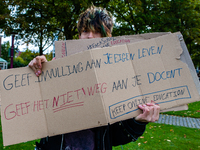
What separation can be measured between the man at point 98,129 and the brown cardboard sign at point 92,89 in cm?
8

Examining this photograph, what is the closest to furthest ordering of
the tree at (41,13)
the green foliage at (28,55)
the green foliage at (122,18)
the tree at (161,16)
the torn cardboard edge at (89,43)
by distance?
the torn cardboard edge at (89,43) < the tree at (41,13) < the green foliage at (122,18) < the tree at (161,16) < the green foliage at (28,55)

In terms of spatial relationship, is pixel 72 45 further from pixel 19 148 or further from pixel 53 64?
pixel 19 148

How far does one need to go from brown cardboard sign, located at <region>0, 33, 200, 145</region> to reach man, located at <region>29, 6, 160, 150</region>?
0.08 metres

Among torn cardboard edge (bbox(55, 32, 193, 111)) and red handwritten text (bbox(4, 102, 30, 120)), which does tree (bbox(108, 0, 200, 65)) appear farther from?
red handwritten text (bbox(4, 102, 30, 120))

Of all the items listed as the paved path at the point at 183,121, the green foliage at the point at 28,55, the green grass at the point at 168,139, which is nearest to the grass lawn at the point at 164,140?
the green grass at the point at 168,139

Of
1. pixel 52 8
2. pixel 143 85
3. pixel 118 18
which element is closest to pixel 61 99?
pixel 143 85

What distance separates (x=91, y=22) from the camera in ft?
5.19

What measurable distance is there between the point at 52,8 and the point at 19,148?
28.8 feet

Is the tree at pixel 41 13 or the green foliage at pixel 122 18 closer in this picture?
the tree at pixel 41 13

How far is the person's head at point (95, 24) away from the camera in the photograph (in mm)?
1596

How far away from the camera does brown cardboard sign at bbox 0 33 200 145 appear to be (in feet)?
4.33

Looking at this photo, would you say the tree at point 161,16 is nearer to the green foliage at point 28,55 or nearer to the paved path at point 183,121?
the paved path at point 183,121

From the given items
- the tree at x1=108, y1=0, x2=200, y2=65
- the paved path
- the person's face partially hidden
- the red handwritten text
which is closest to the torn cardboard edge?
the person's face partially hidden

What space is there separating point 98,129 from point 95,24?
989 mm
